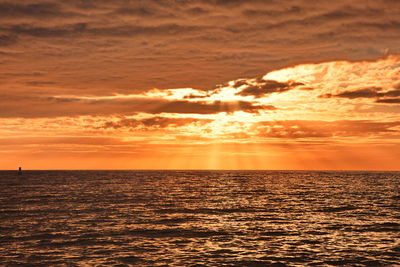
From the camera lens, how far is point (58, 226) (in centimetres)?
4069

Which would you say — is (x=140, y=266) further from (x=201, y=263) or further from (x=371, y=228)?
(x=371, y=228)

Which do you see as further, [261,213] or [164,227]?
[261,213]

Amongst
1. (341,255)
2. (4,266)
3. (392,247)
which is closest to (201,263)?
(341,255)

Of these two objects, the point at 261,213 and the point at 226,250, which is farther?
the point at 261,213

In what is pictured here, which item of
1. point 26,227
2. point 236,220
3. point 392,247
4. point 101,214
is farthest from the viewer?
point 101,214

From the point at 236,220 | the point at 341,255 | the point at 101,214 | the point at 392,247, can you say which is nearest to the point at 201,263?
the point at 341,255

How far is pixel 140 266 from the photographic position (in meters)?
26.0

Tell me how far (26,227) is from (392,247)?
1286 inches

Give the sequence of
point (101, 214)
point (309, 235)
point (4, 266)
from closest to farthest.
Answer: point (4, 266)
point (309, 235)
point (101, 214)

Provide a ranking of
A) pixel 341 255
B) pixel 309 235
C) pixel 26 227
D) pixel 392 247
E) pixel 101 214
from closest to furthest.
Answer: pixel 341 255 < pixel 392 247 < pixel 309 235 < pixel 26 227 < pixel 101 214

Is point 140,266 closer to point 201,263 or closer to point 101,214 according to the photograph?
point 201,263

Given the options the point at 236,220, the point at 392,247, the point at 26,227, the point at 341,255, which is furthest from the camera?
the point at 236,220

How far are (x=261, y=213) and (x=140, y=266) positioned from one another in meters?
29.1

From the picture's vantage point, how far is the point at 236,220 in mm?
45969
